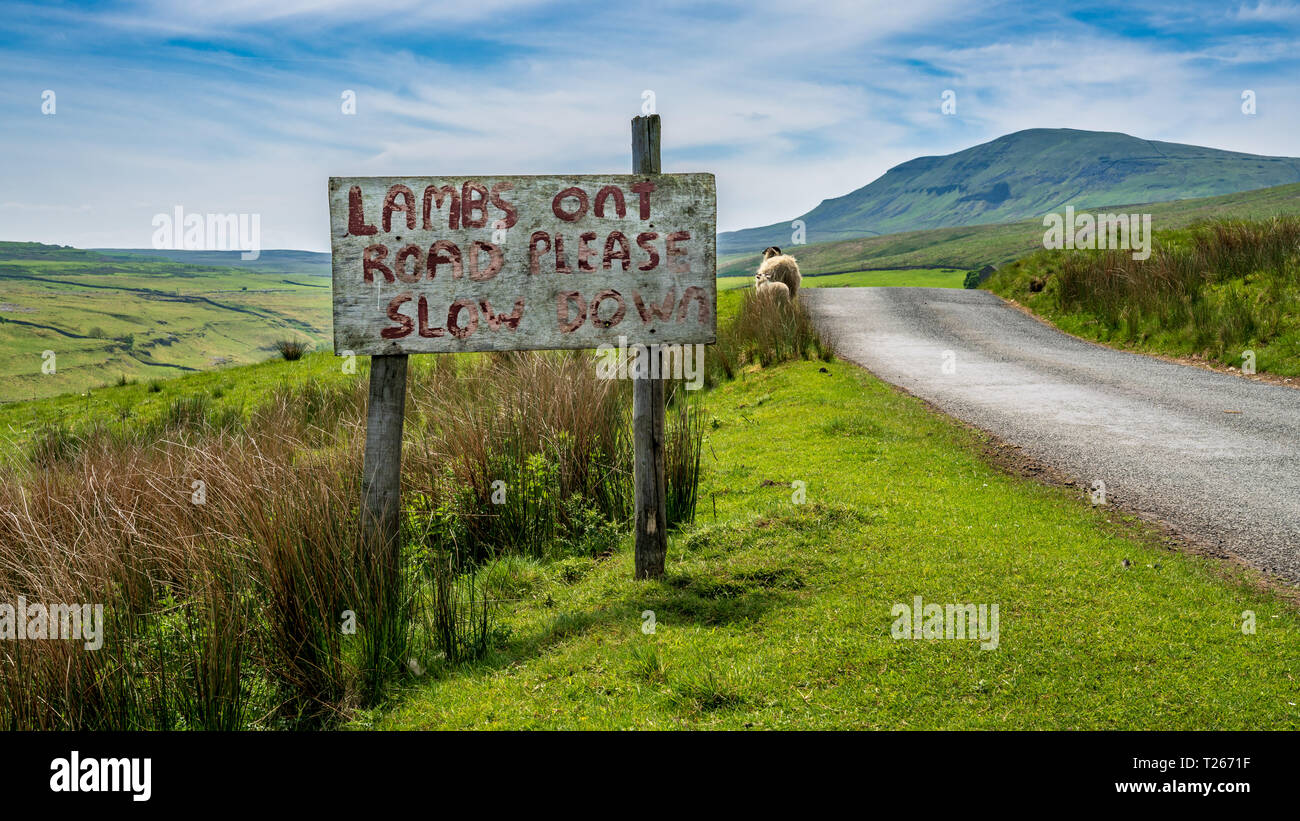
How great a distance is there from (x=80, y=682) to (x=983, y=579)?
4.70 metres

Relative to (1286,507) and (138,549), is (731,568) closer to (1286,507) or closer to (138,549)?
(138,549)

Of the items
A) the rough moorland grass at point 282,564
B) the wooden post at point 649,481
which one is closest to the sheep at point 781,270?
the rough moorland grass at point 282,564

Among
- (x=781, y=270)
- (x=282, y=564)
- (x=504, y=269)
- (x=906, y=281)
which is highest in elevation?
(x=906, y=281)

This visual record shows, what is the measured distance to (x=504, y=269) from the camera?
16.1 feet

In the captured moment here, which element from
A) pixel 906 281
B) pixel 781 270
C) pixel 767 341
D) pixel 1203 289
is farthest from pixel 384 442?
pixel 906 281

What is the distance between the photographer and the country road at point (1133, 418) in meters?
6.06

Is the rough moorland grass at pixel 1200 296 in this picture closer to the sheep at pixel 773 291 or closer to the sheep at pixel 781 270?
the sheep at pixel 781 270

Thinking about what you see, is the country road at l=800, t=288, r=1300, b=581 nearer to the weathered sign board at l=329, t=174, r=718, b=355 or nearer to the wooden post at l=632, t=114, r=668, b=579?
the wooden post at l=632, t=114, r=668, b=579

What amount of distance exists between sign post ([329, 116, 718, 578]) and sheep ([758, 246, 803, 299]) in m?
14.1

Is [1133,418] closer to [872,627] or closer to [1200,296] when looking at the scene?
[872,627]

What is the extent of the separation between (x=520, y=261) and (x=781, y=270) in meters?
15.0

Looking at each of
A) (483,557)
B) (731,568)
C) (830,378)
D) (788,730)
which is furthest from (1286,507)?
(830,378)

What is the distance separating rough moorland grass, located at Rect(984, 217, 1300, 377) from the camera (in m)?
12.9
